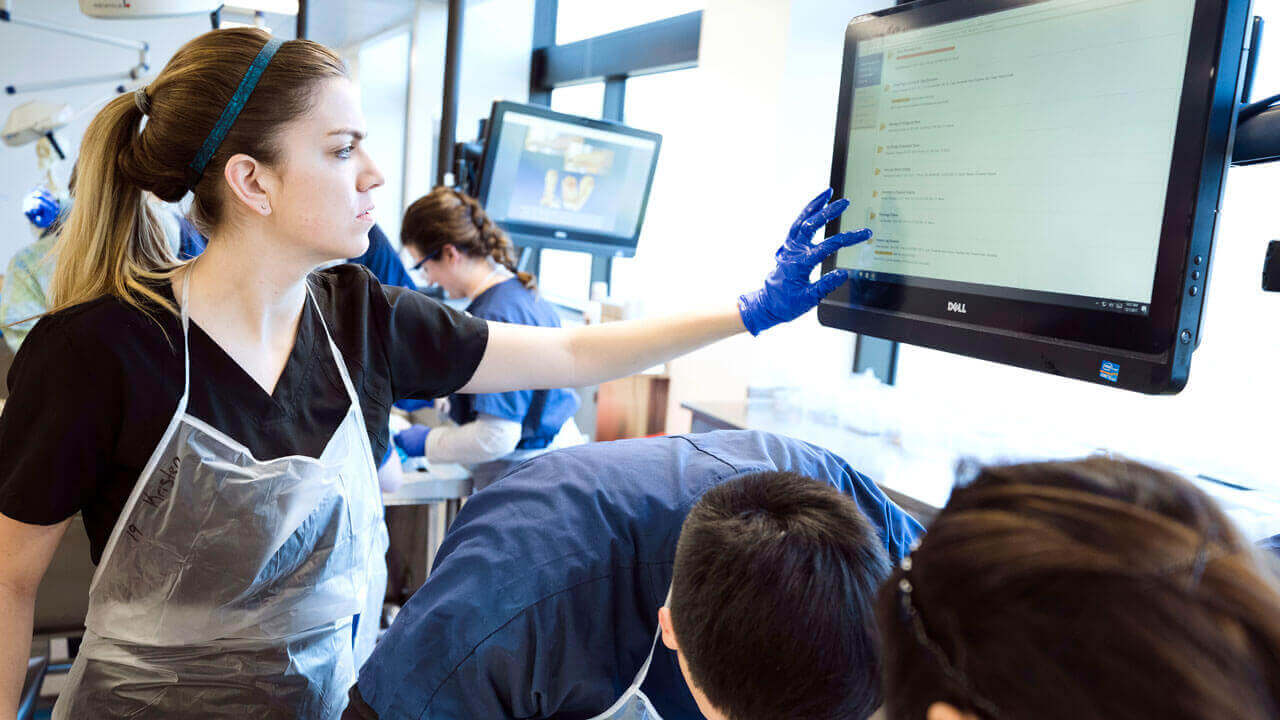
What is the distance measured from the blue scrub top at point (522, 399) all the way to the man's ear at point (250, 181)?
113cm

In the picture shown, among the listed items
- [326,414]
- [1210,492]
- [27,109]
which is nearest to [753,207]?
[326,414]

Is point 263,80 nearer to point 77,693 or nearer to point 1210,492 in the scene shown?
point 77,693

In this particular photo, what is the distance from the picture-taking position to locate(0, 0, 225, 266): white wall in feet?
16.6

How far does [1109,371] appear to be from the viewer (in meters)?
0.81

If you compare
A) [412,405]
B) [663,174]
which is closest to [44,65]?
[412,405]

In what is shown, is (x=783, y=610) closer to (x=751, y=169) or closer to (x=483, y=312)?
(x=483, y=312)

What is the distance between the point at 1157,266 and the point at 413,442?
2128 millimetres

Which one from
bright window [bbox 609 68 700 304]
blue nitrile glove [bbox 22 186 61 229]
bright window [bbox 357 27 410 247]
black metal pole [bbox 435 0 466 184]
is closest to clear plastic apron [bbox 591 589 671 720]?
bright window [bbox 609 68 700 304]

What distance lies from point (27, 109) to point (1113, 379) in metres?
4.00

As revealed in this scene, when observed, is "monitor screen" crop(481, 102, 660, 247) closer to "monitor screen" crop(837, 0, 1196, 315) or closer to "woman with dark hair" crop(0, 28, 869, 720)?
"woman with dark hair" crop(0, 28, 869, 720)

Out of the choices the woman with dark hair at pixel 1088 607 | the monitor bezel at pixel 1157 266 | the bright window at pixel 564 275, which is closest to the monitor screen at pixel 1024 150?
the monitor bezel at pixel 1157 266

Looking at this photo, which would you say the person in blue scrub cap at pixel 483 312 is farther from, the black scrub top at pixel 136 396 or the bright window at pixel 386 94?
the bright window at pixel 386 94

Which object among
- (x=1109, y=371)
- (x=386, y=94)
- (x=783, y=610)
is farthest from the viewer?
(x=386, y=94)

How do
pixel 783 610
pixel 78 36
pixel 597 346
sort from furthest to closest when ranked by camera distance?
Result: pixel 78 36 < pixel 597 346 < pixel 783 610
